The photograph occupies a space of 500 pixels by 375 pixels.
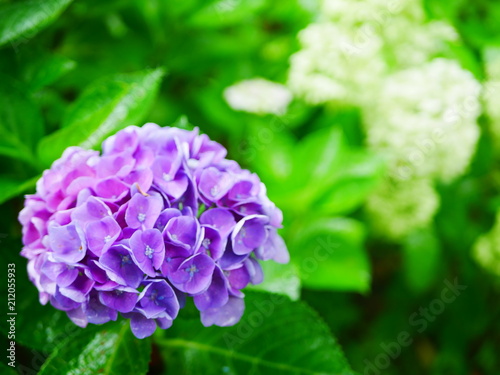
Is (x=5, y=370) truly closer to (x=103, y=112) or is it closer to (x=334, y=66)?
(x=103, y=112)

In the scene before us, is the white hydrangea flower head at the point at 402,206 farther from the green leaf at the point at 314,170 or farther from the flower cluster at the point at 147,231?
the flower cluster at the point at 147,231

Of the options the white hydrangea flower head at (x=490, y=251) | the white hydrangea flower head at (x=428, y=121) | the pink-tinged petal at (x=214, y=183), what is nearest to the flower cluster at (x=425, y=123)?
the white hydrangea flower head at (x=428, y=121)

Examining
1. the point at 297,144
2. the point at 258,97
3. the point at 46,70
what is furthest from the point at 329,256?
the point at 46,70

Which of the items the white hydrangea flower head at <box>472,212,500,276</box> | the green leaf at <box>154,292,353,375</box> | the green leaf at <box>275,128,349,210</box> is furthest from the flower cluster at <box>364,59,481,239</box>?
the green leaf at <box>154,292,353,375</box>

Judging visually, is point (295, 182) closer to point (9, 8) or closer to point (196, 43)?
point (196, 43)

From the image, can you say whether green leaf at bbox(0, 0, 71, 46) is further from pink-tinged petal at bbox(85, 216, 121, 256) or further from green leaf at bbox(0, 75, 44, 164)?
pink-tinged petal at bbox(85, 216, 121, 256)

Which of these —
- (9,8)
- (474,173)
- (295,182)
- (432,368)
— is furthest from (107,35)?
(432,368)
